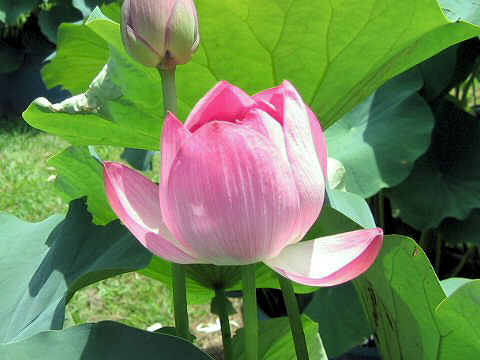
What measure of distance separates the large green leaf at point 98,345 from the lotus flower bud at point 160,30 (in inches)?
6.5

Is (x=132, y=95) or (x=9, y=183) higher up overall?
(x=132, y=95)

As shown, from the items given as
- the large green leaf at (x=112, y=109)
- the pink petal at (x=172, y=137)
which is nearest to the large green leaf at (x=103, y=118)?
the large green leaf at (x=112, y=109)

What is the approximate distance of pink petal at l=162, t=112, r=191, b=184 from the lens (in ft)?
1.26

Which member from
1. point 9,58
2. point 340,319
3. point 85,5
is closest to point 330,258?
point 340,319

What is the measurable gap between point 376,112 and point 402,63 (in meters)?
0.98

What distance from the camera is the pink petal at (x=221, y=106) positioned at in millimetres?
410

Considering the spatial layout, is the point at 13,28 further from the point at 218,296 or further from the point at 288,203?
the point at 288,203

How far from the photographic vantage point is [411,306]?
52cm

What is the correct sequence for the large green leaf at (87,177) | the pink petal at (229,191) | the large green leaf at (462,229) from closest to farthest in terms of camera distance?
the pink petal at (229,191) < the large green leaf at (87,177) < the large green leaf at (462,229)

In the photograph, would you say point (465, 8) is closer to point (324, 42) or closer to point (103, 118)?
point (324, 42)

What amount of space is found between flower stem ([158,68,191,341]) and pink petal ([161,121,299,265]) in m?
0.07

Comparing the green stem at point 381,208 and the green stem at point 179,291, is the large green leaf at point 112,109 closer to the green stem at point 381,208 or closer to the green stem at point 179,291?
the green stem at point 179,291

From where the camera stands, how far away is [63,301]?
541 mm

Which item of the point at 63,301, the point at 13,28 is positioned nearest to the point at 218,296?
the point at 63,301
